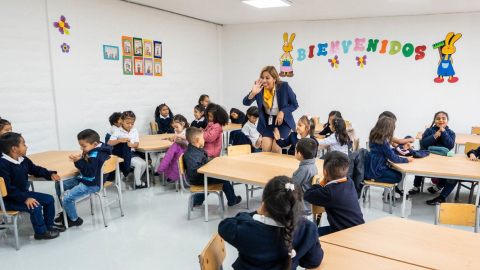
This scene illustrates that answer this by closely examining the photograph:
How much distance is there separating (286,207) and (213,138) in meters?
2.92

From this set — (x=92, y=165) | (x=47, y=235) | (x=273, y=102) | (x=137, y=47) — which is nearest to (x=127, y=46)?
(x=137, y=47)

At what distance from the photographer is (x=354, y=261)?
5.26ft

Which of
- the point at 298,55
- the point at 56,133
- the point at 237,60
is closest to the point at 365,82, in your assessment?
the point at 298,55

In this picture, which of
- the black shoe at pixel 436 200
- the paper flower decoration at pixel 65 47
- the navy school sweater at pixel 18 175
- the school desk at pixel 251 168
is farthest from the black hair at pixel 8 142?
the black shoe at pixel 436 200

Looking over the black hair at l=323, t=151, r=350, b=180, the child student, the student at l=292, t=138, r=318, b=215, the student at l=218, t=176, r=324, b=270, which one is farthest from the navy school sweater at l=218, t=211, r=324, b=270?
the child student

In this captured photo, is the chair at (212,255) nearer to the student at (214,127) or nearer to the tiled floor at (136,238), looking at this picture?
the tiled floor at (136,238)

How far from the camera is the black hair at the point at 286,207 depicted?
4.88ft

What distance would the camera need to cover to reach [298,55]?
7.66m

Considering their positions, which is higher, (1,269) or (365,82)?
(365,82)

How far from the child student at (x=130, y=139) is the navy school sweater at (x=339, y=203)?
3010 mm

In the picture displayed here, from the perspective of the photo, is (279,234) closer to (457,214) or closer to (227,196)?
(457,214)

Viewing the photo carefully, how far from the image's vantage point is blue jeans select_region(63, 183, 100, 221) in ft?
10.6

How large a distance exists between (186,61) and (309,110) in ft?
10.1

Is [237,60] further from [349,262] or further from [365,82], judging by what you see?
[349,262]
